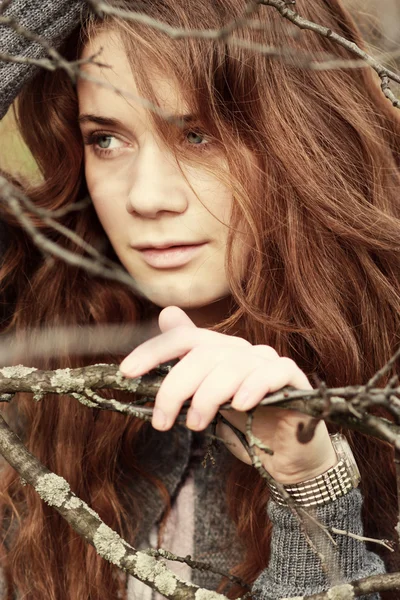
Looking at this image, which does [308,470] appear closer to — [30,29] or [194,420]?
[194,420]

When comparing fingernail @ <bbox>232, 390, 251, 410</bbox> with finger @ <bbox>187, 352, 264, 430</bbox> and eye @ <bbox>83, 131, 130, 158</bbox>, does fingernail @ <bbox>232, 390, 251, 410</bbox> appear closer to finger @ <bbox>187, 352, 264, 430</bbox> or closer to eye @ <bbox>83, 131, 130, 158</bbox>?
finger @ <bbox>187, 352, 264, 430</bbox>

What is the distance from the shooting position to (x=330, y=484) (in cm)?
122

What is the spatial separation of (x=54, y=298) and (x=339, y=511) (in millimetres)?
992

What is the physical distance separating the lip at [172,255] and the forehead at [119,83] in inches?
11.3

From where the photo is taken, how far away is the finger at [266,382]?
0.86m

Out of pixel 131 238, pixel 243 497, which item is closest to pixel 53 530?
pixel 243 497

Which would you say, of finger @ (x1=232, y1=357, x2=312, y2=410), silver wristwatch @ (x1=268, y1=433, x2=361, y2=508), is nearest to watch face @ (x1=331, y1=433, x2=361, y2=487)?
silver wristwatch @ (x1=268, y1=433, x2=361, y2=508)

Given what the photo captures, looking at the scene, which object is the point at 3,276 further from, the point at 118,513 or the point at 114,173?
the point at 118,513

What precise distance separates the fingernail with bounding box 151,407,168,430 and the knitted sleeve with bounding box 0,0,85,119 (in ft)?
3.06

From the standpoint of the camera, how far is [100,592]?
64.0 inches

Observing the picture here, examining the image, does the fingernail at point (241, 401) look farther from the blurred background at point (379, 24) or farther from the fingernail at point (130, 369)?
the blurred background at point (379, 24)

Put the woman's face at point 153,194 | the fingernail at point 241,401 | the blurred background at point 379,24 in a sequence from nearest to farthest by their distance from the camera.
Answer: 1. the fingernail at point 241,401
2. the woman's face at point 153,194
3. the blurred background at point 379,24

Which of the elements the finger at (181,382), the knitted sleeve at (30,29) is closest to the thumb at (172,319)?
the finger at (181,382)

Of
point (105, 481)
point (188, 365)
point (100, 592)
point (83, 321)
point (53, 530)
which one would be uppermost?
point (83, 321)
